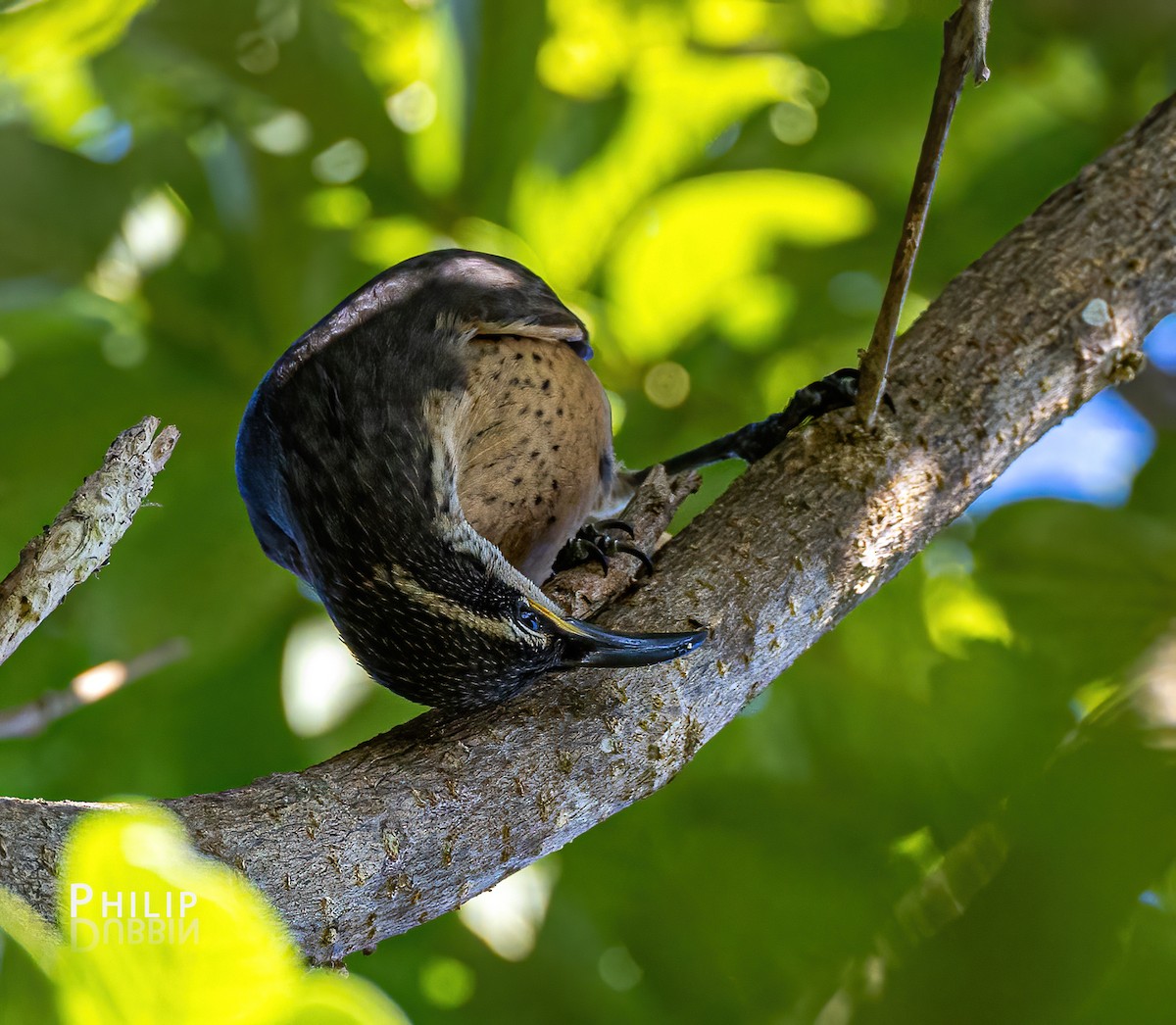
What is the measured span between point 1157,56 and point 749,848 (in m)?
2.09

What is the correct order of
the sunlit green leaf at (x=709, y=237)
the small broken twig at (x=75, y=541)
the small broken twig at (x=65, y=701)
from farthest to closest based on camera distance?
1. the sunlit green leaf at (x=709, y=237)
2. the small broken twig at (x=65, y=701)
3. the small broken twig at (x=75, y=541)

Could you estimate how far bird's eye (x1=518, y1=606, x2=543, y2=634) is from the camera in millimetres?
1195

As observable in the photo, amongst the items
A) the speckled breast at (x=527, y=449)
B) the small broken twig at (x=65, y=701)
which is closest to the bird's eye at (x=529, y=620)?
the speckled breast at (x=527, y=449)

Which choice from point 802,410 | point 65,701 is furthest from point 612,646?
point 65,701

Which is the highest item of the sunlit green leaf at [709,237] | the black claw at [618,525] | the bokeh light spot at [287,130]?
the bokeh light spot at [287,130]

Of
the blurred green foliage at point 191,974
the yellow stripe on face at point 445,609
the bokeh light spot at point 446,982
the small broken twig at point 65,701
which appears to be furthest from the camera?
the bokeh light spot at point 446,982

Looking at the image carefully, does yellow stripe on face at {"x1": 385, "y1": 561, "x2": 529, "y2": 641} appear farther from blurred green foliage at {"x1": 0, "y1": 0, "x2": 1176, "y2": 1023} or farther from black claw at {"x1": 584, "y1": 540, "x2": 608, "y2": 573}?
blurred green foliage at {"x1": 0, "y1": 0, "x2": 1176, "y2": 1023}

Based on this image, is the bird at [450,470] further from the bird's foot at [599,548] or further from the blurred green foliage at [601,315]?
the blurred green foliage at [601,315]

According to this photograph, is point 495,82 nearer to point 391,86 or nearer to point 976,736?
point 391,86

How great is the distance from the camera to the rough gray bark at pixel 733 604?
3.27 ft

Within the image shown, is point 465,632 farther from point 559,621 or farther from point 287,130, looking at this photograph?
point 287,130

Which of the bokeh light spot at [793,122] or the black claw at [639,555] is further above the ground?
the bokeh light spot at [793,122]

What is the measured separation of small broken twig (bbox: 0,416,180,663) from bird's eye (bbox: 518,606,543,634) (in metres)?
0.42

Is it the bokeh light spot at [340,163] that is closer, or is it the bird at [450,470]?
the bird at [450,470]
